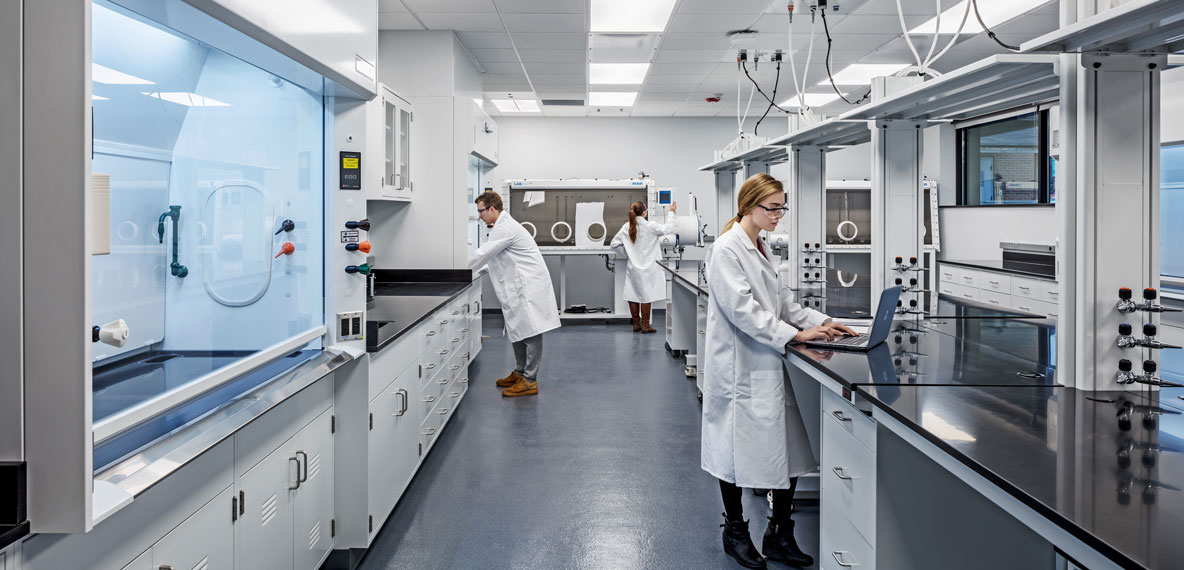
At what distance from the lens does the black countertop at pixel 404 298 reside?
2779 mm

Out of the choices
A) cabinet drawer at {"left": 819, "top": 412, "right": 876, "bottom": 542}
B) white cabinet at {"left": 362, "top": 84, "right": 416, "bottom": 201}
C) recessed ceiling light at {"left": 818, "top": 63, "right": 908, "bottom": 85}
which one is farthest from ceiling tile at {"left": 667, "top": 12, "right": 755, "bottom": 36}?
cabinet drawer at {"left": 819, "top": 412, "right": 876, "bottom": 542}

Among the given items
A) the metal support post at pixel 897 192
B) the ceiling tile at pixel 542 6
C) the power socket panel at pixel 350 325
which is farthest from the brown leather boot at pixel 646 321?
the power socket panel at pixel 350 325

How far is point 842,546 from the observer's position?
7.03 feet

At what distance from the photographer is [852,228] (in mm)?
8141

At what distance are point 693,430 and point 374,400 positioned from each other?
2.12 meters

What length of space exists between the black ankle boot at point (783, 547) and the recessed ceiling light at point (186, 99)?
7.22 ft

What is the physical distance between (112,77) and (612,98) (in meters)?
6.63

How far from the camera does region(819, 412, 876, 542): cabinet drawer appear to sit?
1.91m

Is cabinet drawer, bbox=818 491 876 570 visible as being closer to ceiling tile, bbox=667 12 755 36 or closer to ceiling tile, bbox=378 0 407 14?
ceiling tile, bbox=667 12 755 36

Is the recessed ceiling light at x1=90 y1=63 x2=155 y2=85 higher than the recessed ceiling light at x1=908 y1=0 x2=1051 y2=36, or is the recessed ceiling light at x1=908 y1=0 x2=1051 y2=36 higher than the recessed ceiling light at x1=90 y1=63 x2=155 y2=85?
the recessed ceiling light at x1=908 y1=0 x2=1051 y2=36

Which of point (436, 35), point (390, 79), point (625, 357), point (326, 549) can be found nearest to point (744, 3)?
point (436, 35)

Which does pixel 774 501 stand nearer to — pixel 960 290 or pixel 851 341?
pixel 851 341

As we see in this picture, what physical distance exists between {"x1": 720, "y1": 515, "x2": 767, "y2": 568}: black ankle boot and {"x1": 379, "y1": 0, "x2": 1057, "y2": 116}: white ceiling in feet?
10.2

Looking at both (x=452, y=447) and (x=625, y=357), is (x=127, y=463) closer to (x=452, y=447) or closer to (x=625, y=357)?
(x=452, y=447)
